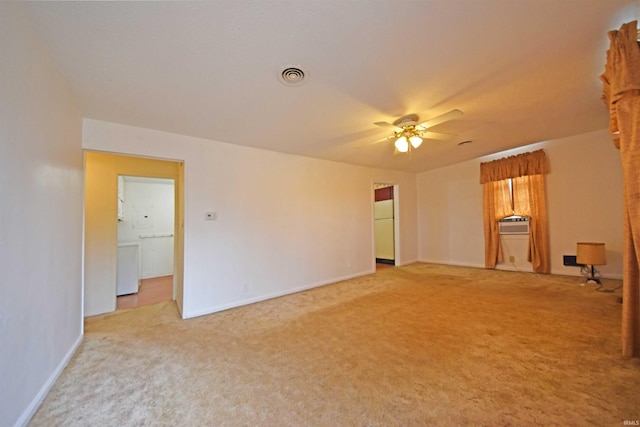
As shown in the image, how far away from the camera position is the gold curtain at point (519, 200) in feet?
14.8

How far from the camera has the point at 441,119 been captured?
258cm

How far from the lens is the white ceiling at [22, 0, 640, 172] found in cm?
144

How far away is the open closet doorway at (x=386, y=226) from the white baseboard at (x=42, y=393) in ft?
18.4

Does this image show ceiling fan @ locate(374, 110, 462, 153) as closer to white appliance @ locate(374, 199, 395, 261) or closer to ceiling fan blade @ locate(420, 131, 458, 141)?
ceiling fan blade @ locate(420, 131, 458, 141)

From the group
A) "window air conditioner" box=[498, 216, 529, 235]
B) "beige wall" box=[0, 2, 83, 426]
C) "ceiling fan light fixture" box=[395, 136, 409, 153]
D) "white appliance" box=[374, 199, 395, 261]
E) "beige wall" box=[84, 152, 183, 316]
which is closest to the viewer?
"beige wall" box=[0, 2, 83, 426]

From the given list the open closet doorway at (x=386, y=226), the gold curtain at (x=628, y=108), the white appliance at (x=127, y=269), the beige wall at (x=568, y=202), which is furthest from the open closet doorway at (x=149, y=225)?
the beige wall at (x=568, y=202)

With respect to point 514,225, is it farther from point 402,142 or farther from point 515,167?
point 402,142

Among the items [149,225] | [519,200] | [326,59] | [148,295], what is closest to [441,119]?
[326,59]

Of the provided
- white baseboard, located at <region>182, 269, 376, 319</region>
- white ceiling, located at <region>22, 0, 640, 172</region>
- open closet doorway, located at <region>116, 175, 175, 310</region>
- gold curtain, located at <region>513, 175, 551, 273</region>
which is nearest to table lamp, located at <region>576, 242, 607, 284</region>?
gold curtain, located at <region>513, 175, 551, 273</region>

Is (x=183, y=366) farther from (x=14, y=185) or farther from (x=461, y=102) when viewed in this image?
(x=461, y=102)

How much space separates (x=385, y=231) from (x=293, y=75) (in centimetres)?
536

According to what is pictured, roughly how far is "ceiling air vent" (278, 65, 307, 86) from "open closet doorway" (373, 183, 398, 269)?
453 centimetres

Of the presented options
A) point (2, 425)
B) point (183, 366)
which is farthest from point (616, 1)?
point (2, 425)

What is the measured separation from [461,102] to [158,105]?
305 centimetres
